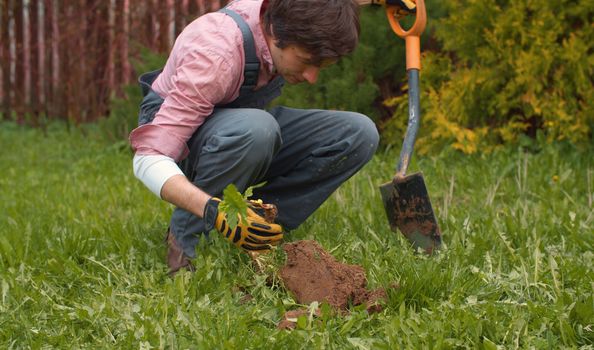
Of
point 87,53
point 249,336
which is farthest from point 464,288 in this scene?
point 87,53

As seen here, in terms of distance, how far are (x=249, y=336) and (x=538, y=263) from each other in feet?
3.46

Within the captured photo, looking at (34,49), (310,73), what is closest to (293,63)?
(310,73)

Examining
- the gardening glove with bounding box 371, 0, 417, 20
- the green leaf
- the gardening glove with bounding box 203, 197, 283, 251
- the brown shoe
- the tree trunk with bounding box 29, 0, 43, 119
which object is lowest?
the tree trunk with bounding box 29, 0, 43, 119

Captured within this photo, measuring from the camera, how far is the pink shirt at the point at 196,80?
2523 mm

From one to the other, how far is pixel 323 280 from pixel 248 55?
0.83m

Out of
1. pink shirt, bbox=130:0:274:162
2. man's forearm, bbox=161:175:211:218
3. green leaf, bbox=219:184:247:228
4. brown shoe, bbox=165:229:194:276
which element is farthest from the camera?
brown shoe, bbox=165:229:194:276

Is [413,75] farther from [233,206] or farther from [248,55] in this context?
[233,206]

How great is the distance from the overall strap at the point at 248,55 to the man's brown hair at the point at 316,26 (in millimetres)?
86

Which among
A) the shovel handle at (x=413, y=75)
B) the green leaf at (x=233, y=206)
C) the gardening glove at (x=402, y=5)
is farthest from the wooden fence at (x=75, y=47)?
the green leaf at (x=233, y=206)

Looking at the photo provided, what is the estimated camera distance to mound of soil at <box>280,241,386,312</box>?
7.67 feet

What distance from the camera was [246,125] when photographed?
8.83 ft

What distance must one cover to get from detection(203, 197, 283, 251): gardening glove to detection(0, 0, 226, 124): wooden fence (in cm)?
475

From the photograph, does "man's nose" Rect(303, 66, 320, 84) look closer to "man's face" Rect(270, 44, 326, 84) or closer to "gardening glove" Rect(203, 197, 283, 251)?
"man's face" Rect(270, 44, 326, 84)

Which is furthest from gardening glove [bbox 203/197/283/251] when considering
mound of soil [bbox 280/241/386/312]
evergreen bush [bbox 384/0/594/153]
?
evergreen bush [bbox 384/0/594/153]
